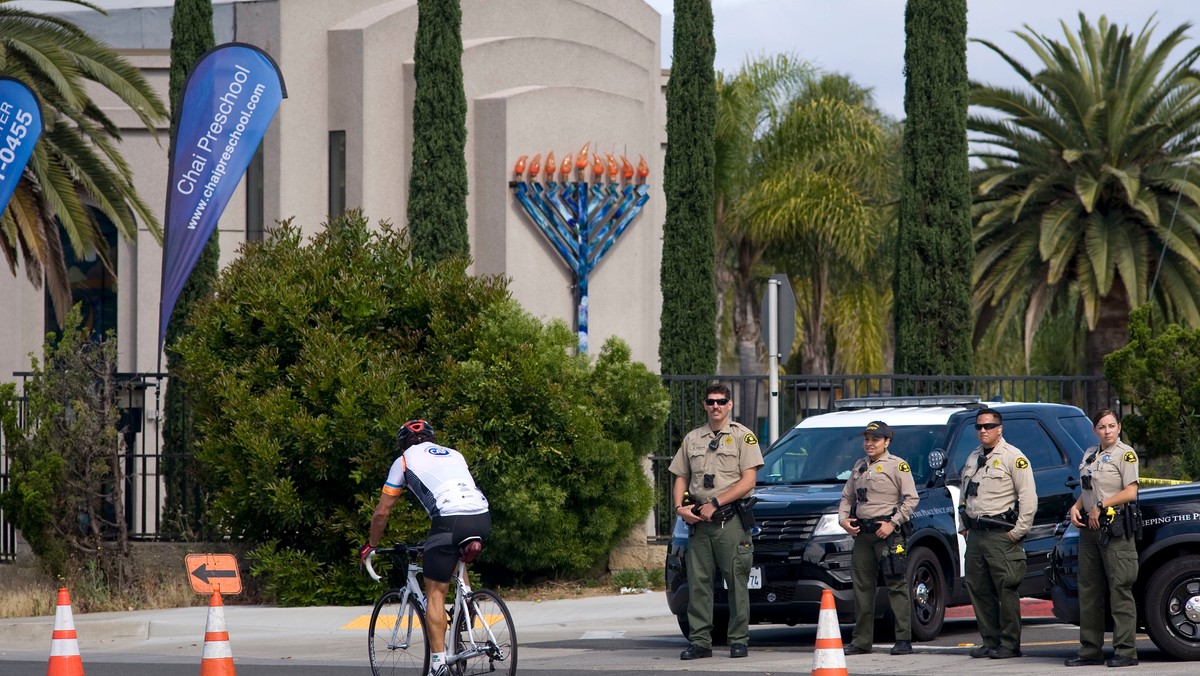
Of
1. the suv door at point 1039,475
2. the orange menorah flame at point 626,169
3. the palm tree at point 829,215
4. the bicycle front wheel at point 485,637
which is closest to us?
the bicycle front wheel at point 485,637

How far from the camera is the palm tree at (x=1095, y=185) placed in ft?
85.6

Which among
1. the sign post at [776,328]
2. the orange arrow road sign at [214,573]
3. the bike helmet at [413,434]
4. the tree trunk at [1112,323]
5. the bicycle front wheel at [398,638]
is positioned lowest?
the bicycle front wheel at [398,638]

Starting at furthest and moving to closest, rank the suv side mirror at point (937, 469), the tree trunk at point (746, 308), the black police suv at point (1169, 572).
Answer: the tree trunk at point (746, 308) → the suv side mirror at point (937, 469) → the black police suv at point (1169, 572)

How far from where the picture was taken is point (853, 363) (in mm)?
41688

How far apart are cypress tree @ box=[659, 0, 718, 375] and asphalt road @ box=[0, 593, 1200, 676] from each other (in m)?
5.80

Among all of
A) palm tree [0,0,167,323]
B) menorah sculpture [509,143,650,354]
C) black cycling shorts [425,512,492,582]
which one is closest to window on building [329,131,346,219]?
menorah sculpture [509,143,650,354]

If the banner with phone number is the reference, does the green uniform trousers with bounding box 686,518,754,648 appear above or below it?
below

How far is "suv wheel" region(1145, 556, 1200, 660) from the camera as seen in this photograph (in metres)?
10.7

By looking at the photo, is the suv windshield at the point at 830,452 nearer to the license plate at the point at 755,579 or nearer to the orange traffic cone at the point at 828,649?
the license plate at the point at 755,579

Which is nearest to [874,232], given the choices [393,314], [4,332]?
[4,332]

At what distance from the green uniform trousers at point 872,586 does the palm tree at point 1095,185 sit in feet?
49.8

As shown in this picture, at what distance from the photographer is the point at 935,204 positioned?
21312 millimetres

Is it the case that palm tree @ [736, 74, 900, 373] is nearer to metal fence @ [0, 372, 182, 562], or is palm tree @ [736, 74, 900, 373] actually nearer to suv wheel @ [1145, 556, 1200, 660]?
metal fence @ [0, 372, 182, 562]

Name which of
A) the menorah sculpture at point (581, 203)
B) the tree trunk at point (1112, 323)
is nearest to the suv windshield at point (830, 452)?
→ the menorah sculpture at point (581, 203)
